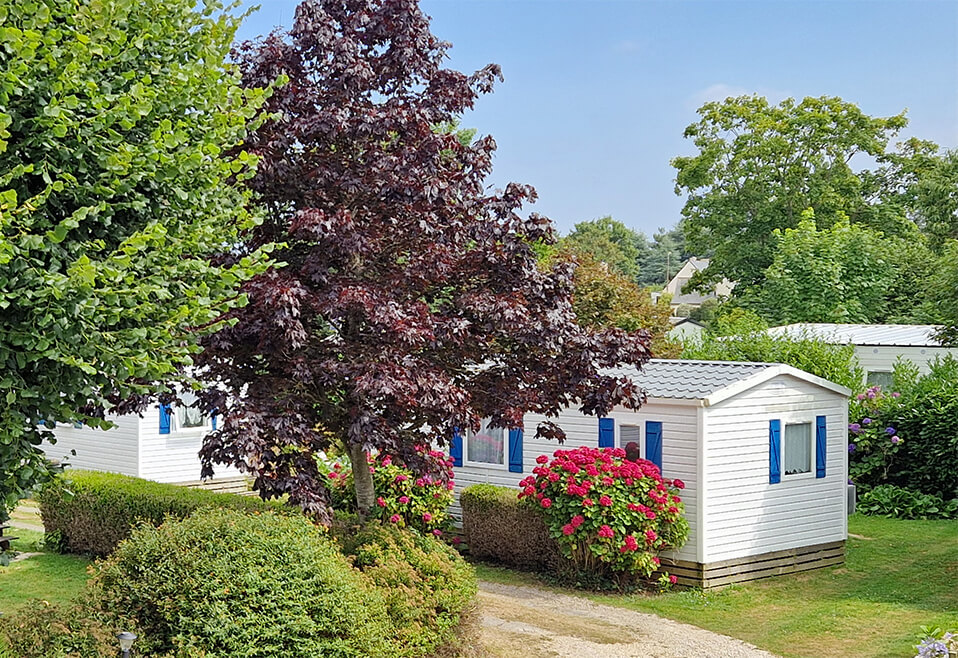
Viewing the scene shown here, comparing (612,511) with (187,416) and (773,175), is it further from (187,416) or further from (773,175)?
(773,175)

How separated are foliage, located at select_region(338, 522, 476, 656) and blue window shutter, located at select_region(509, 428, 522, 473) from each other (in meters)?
4.76

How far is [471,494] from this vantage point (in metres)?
13.5

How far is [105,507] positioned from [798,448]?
29.3ft

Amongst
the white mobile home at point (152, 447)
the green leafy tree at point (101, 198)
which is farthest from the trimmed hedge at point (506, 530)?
the green leafy tree at point (101, 198)

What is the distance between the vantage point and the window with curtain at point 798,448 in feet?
42.6

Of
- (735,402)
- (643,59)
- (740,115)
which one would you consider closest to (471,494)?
(735,402)

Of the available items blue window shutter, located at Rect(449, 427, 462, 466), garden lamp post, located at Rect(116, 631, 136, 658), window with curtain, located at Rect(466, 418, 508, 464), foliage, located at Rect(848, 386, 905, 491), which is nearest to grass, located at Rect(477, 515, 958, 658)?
window with curtain, located at Rect(466, 418, 508, 464)

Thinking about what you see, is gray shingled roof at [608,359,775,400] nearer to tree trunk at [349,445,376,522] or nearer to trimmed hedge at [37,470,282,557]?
tree trunk at [349,445,376,522]

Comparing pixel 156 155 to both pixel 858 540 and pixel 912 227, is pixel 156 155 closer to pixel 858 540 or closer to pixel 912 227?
pixel 858 540

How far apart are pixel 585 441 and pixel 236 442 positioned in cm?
673

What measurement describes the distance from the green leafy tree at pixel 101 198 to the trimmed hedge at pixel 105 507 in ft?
18.2

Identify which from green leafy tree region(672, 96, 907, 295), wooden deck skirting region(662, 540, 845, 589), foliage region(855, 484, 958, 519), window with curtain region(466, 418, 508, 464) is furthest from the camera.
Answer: green leafy tree region(672, 96, 907, 295)

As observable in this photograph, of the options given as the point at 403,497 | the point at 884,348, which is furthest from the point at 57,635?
the point at 884,348

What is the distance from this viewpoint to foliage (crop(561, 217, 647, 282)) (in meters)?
64.0
